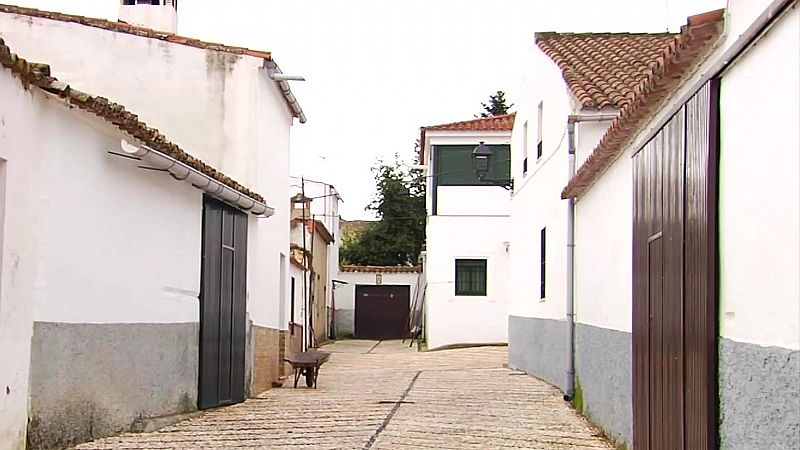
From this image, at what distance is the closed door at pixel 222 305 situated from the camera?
1205cm

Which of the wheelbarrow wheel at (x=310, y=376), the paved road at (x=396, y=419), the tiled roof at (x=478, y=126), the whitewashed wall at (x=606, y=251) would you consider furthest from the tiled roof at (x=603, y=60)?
the tiled roof at (x=478, y=126)

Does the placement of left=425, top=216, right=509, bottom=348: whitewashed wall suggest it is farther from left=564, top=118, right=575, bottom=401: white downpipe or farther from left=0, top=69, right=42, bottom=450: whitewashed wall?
left=0, top=69, right=42, bottom=450: whitewashed wall

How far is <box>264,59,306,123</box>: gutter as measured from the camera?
49.1 ft

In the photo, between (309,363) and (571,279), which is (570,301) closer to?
(571,279)

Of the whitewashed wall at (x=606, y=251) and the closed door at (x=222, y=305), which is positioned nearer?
the whitewashed wall at (x=606, y=251)

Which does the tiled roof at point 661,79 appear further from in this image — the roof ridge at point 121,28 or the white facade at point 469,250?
the white facade at point 469,250

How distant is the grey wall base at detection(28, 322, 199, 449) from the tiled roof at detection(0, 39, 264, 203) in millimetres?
1782

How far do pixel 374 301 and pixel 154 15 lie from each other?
86.4ft

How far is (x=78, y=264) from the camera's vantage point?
27.9 feet

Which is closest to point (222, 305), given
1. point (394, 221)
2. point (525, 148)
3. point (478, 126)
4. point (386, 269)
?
point (525, 148)

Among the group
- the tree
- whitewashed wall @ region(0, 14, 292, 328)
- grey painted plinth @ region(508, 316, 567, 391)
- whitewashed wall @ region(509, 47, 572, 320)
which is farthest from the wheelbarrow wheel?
the tree

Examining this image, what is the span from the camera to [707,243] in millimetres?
5309

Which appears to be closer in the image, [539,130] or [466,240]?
[539,130]

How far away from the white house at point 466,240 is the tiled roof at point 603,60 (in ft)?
35.2
